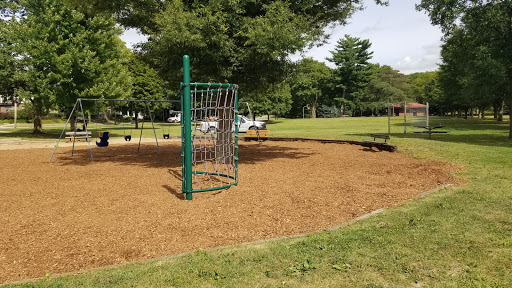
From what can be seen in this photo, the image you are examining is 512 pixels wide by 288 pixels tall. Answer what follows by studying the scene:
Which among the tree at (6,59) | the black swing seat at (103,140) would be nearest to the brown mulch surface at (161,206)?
the black swing seat at (103,140)

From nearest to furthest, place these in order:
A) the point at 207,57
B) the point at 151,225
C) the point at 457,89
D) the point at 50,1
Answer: the point at 151,225 → the point at 207,57 → the point at 50,1 → the point at 457,89

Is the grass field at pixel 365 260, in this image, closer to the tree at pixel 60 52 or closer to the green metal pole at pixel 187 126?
the green metal pole at pixel 187 126

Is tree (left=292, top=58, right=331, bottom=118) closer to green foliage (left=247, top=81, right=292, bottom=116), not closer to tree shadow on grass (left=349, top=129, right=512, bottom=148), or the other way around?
green foliage (left=247, top=81, right=292, bottom=116)

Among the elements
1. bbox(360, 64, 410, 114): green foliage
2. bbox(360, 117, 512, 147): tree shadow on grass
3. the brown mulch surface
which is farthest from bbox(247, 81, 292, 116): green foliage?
the brown mulch surface

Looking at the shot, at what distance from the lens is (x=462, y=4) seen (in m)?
19.0

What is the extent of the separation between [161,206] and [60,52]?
23.8 metres

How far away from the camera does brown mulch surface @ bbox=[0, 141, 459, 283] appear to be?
15.8ft

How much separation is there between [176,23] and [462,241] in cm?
785

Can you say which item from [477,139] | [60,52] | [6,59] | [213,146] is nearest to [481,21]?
[477,139]

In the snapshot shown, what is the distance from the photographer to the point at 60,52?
25781 mm

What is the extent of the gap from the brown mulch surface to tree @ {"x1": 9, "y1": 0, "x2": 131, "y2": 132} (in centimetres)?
1522

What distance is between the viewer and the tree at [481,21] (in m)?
18.2

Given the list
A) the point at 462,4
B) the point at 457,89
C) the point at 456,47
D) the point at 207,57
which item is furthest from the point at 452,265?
the point at 457,89

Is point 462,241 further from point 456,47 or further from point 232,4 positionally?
point 456,47
